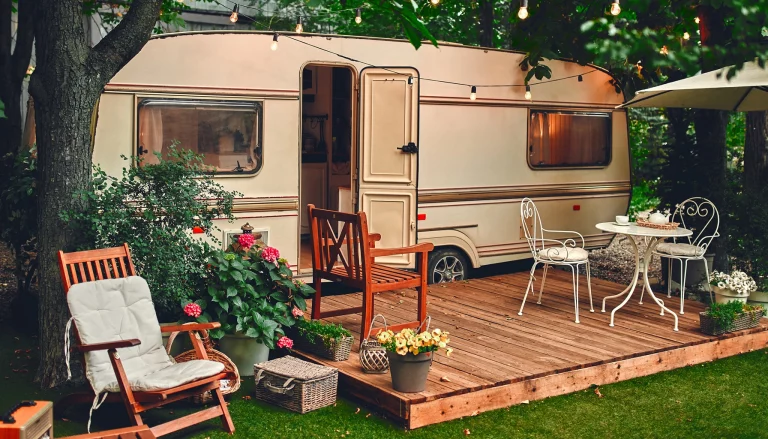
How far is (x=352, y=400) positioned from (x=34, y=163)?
3118 millimetres

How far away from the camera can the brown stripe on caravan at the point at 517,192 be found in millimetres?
9000

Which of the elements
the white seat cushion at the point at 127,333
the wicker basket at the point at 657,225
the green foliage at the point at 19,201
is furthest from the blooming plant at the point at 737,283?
the green foliage at the point at 19,201

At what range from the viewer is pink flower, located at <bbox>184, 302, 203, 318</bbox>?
5770mm

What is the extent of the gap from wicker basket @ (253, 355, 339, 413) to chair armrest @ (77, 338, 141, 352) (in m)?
1.09

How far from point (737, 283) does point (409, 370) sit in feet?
11.3

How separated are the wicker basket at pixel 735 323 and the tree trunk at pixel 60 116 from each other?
4.64 meters

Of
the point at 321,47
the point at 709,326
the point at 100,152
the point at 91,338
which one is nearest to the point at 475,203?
the point at 321,47

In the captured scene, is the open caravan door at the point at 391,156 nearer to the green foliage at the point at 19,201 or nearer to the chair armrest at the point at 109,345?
the green foliage at the point at 19,201

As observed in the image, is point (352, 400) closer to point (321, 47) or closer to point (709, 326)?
point (709, 326)

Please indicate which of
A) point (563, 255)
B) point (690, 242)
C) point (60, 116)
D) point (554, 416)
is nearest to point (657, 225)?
point (563, 255)

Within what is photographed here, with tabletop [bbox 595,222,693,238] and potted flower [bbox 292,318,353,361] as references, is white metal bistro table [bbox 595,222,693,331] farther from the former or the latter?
potted flower [bbox 292,318,353,361]

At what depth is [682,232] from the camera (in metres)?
7.43

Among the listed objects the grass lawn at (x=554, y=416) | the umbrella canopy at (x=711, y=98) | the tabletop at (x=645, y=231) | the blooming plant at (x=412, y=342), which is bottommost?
the grass lawn at (x=554, y=416)

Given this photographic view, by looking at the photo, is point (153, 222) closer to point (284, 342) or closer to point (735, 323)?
point (284, 342)
